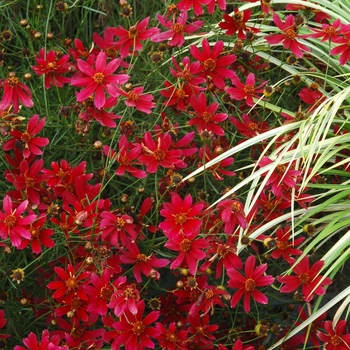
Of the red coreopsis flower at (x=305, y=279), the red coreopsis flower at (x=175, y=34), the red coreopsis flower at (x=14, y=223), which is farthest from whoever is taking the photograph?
the red coreopsis flower at (x=175, y=34)

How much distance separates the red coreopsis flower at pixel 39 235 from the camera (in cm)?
131

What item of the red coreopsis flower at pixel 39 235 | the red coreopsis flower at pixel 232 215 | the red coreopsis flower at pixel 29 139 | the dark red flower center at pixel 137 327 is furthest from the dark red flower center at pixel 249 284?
the red coreopsis flower at pixel 29 139

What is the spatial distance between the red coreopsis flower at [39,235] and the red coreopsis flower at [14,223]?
0.01 m

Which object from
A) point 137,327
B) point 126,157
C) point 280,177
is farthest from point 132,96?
point 137,327

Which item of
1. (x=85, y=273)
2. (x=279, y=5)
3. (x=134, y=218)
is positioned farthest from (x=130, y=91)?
(x=279, y=5)

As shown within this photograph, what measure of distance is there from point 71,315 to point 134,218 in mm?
216

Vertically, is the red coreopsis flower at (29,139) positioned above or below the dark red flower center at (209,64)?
below

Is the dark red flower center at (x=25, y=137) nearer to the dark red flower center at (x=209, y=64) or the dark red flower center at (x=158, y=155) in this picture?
the dark red flower center at (x=158, y=155)

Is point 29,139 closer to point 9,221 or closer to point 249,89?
point 9,221

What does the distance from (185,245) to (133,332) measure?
185mm

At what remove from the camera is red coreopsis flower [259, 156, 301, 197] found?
1357mm

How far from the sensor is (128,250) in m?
1.39

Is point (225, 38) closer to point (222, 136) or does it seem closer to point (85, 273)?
point (222, 136)

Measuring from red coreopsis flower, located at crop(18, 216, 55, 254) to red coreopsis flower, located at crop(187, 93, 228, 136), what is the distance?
0.36 metres
